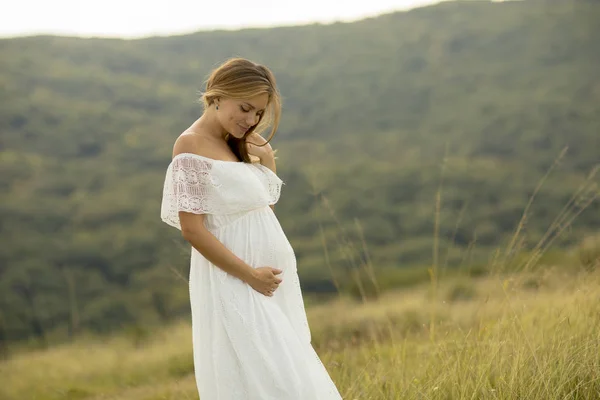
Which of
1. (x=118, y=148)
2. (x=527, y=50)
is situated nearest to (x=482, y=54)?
(x=527, y=50)

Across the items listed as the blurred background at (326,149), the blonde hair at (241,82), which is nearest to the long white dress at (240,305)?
the blonde hair at (241,82)

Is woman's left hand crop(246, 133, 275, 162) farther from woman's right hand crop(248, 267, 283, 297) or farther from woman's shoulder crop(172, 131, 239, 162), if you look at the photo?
woman's right hand crop(248, 267, 283, 297)

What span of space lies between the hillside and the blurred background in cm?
9

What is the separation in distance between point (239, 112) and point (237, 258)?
21.7 inches

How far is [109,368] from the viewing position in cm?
1006

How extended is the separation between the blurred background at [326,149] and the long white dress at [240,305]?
6.32 metres

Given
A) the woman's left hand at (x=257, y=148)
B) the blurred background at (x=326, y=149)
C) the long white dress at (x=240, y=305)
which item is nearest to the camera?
the long white dress at (x=240, y=305)

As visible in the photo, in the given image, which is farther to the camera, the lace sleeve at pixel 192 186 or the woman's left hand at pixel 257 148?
the woman's left hand at pixel 257 148

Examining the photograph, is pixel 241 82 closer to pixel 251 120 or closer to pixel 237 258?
pixel 251 120

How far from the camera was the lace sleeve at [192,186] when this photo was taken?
2.58 meters

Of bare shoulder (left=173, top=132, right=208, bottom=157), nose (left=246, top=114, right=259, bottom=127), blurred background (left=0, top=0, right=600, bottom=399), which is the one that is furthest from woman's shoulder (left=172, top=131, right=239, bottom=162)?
blurred background (left=0, top=0, right=600, bottom=399)

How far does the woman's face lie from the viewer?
267 cm

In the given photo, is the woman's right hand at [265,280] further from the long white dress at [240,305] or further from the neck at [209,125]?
the neck at [209,125]

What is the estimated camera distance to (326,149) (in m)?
30.4
